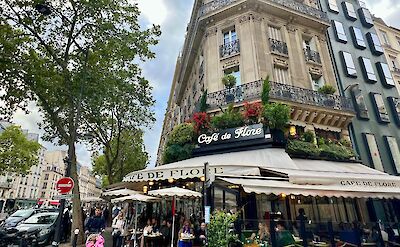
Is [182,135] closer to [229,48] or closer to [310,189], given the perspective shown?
[229,48]

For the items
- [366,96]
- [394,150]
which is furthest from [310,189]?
[366,96]

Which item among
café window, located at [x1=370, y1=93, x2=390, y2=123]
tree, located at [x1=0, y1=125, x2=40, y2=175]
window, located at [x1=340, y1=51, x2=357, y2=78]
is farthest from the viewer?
tree, located at [x1=0, y1=125, x2=40, y2=175]

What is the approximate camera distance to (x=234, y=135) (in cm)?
1102

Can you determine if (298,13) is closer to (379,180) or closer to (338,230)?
(379,180)

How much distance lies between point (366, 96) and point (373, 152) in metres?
3.89

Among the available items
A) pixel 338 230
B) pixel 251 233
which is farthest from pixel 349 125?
pixel 251 233

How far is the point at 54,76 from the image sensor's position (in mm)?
11469

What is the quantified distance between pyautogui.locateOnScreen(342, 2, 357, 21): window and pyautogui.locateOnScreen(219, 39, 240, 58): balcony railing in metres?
10.8

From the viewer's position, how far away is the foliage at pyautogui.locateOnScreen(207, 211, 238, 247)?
17.9 feet

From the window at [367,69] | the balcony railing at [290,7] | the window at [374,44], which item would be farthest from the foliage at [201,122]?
the window at [374,44]

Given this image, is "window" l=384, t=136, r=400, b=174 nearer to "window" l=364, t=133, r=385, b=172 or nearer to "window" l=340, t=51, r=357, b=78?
"window" l=364, t=133, r=385, b=172

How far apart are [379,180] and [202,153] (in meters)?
6.87

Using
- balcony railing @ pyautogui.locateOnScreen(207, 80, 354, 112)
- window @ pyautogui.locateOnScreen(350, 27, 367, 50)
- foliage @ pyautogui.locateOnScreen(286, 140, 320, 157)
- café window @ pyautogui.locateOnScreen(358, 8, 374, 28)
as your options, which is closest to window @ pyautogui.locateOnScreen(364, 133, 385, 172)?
balcony railing @ pyautogui.locateOnScreen(207, 80, 354, 112)

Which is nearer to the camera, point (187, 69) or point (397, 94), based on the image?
point (397, 94)
